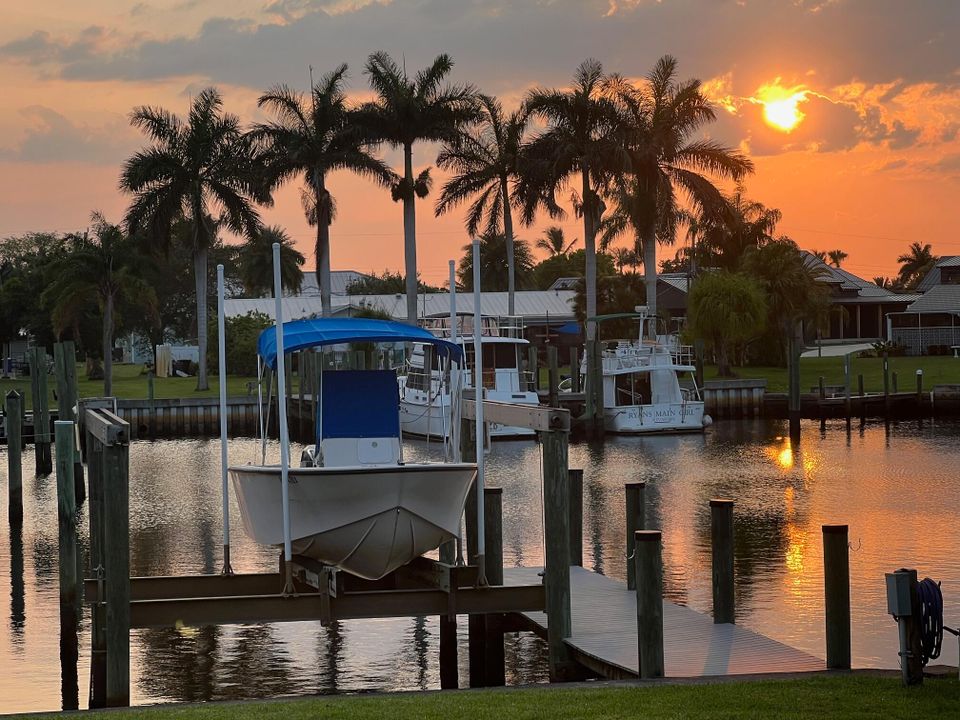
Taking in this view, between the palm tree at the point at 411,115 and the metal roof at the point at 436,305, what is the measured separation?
83.9 ft

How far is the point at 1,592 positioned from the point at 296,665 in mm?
7742

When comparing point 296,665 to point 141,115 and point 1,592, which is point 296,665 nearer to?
point 1,592

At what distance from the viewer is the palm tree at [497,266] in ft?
326

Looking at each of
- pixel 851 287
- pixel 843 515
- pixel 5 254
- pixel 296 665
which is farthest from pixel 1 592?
pixel 5 254

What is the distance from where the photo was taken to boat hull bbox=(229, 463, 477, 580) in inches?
602

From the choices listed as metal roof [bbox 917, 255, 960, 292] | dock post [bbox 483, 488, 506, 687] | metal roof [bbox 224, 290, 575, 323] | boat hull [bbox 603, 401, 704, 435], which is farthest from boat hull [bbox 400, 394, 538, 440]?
metal roof [bbox 917, 255, 960, 292]

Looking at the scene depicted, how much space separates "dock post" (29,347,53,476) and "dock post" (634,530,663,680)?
30969mm

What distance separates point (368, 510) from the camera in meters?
15.5

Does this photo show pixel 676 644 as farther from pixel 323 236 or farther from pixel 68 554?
pixel 323 236

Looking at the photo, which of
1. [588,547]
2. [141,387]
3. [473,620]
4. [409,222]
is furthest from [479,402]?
[141,387]

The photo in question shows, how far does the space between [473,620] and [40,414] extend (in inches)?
1056

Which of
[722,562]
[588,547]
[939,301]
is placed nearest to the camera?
[722,562]

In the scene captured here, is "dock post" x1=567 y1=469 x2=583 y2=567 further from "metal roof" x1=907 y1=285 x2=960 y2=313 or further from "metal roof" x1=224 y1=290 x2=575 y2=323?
"metal roof" x1=907 y1=285 x2=960 y2=313

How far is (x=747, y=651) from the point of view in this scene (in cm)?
1433
